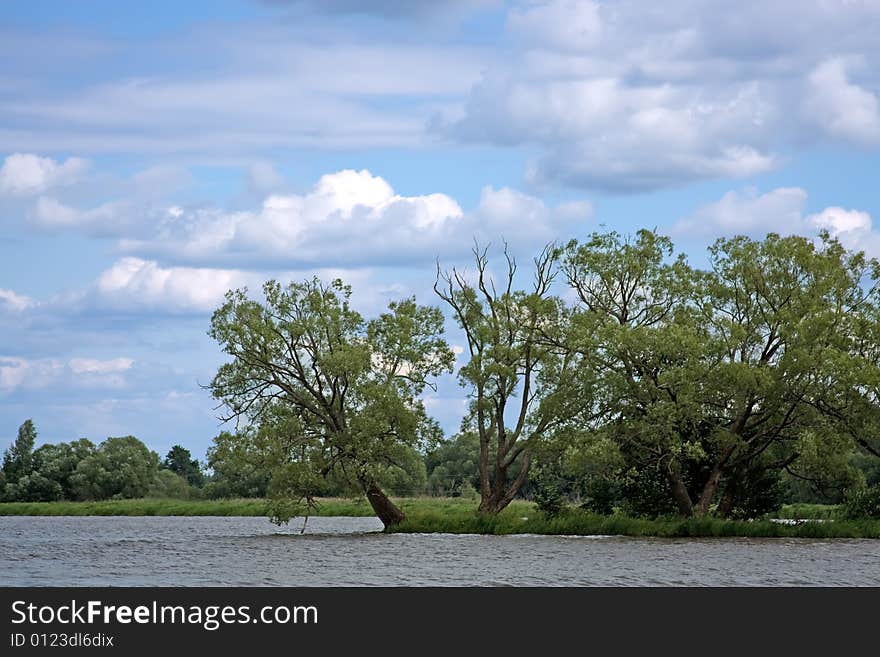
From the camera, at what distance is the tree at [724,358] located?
5244cm

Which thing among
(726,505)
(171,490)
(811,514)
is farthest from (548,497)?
(171,490)

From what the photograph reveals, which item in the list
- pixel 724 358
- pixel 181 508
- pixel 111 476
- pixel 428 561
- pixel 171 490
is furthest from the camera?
pixel 171 490

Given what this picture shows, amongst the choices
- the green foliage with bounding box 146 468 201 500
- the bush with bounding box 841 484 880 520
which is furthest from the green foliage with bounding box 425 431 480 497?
the bush with bounding box 841 484 880 520

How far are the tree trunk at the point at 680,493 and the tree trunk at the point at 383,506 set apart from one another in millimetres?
13860

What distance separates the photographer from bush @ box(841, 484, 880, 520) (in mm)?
55500

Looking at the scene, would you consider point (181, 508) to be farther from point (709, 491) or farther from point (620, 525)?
point (709, 491)

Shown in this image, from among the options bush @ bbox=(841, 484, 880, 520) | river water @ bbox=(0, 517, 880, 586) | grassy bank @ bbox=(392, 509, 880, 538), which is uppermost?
bush @ bbox=(841, 484, 880, 520)

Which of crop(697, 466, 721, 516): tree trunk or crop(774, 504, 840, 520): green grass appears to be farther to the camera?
crop(774, 504, 840, 520): green grass

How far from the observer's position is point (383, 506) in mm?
58906

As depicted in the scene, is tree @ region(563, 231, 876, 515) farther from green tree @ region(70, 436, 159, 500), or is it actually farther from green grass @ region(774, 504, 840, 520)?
green tree @ region(70, 436, 159, 500)

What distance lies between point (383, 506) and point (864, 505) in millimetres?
23473

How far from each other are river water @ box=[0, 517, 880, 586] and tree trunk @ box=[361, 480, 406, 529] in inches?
53.8
